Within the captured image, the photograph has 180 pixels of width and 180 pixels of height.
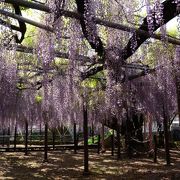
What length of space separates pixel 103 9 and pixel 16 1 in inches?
70.6

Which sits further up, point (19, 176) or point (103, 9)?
point (103, 9)

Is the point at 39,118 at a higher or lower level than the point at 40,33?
lower

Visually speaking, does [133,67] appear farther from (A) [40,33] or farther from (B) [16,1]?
(B) [16,1]

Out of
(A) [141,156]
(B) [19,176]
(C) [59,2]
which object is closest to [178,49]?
(C) [59,2]

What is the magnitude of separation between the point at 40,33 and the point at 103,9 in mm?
2049

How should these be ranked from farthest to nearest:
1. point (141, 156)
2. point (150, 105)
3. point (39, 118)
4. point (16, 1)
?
point (39, 118), point (141, 156), point (150, 105), point (16, 1)

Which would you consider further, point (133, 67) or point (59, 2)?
point (133, 67)

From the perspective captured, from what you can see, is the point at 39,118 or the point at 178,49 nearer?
the point at 178,49

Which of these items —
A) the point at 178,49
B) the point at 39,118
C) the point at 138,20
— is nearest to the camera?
the point at 138,20

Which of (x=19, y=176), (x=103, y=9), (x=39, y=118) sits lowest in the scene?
(x=19, y=176)

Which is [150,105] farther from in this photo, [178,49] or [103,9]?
[103,9]

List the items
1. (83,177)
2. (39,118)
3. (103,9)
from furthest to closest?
(39,118)
(83,177)
(103,9)

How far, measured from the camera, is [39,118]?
19141mm

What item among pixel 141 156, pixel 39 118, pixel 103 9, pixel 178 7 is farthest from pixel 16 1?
pixel 39 118
